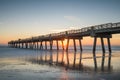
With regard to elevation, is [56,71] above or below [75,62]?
above

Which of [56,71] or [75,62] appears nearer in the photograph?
[56,71]

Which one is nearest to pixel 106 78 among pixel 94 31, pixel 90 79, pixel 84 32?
pixel 90 79

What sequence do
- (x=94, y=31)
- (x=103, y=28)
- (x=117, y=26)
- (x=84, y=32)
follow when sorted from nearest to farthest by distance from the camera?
1. (x=117, y=26)
2. (x=103, y=28)
3. (x=94, y=31)
4. (x=84, y=32)

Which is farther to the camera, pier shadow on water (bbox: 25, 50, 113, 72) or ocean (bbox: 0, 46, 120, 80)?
pier shadow on water (bbox: 25, 50, 113, 72)

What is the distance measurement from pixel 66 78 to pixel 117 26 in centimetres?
1911

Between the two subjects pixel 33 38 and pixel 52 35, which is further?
pixel 33 38

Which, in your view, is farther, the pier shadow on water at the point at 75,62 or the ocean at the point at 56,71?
the pier shadow on water at the point at 75,62

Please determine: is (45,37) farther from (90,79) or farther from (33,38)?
(90,79)

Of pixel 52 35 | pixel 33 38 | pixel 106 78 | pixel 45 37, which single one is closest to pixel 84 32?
pixel 52 35

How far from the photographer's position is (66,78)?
38.0ft

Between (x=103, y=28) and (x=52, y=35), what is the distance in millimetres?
22394

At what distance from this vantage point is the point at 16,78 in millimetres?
11547

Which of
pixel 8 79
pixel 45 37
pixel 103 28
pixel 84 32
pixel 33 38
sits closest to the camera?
pixel 8 79

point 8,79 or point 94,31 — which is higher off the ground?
point 94,31
